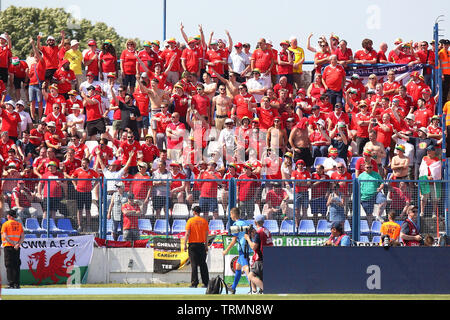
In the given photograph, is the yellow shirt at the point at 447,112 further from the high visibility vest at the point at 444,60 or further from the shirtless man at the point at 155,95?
the shirtless man at the point at 155,95

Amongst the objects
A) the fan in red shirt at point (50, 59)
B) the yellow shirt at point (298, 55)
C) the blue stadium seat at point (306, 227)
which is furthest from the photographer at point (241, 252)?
the fan in red shirt at point (50, 59)

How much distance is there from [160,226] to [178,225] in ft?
1.43

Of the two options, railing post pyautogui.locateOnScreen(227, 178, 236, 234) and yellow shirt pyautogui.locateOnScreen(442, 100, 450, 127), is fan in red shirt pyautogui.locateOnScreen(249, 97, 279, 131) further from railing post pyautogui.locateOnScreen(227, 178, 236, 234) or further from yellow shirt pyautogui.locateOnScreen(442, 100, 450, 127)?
yellow shirt pyautogui.locateOnScreen(442, 100, 450, 127)

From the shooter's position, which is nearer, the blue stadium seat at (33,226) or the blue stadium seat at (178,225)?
the blue stadium seat at (33,226)

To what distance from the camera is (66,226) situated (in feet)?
76.0

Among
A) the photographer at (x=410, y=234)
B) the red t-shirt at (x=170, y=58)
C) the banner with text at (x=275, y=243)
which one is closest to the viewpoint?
the photographer at (x=410, y=234)

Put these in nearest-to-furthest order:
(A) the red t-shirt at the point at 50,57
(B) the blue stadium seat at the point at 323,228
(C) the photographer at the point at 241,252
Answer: (C) the photographer at the point at 241,252 → (B) the blue stadium seat at the point at 323,228 → (A) the red t-shirt at the point at 50,57

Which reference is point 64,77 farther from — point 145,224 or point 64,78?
point 145,224

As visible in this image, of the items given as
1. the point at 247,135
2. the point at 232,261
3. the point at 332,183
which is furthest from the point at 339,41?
the point at 232,261

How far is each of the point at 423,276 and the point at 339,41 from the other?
34.2 feet

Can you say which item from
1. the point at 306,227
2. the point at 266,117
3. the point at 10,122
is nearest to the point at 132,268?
the point at 306,227

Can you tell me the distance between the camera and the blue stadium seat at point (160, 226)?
2331 centimetres

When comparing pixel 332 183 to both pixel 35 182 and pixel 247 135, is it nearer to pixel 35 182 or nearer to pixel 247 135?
pixel 247 135

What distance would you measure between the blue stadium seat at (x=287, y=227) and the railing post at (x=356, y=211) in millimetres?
1415
